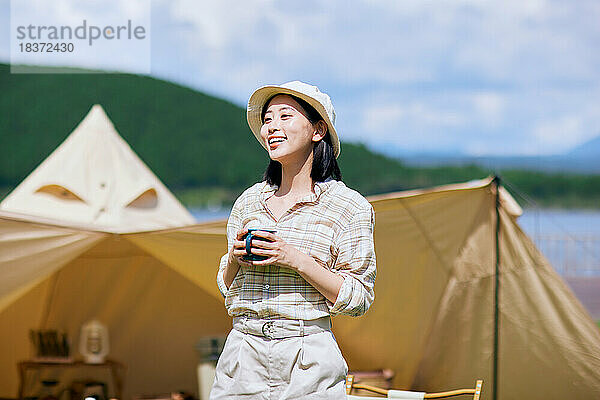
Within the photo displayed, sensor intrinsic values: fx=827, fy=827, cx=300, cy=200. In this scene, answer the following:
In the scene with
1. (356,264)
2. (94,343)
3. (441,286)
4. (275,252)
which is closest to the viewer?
(275,252)

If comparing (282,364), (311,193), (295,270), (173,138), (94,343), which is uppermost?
(173,138)

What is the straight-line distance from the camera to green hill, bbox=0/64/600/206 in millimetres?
39250

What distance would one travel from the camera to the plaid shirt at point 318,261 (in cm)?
182

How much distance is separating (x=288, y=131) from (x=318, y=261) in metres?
0.32

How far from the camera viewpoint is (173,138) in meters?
42.4

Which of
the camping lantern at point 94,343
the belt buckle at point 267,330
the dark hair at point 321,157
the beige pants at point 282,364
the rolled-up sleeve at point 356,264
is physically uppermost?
the dark hair at point 321,157

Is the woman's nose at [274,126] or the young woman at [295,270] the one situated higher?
the woman's nose at [274,126]

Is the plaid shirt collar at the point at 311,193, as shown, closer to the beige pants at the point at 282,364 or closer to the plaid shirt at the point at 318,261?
the plaid shirt at the point at 318,261

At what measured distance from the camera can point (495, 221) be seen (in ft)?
12.6

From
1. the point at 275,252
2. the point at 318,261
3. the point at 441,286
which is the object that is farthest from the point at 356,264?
the point at 441,286

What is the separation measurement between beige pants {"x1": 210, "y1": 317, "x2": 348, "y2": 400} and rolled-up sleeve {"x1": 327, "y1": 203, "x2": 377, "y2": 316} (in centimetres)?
9

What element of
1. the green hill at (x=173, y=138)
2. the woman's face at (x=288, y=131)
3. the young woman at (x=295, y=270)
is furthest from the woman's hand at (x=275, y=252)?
the green hill at (x=173, y=138)

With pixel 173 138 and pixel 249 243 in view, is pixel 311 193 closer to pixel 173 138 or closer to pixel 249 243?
pixel 249 243

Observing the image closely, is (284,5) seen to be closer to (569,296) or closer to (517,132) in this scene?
(517,132)
